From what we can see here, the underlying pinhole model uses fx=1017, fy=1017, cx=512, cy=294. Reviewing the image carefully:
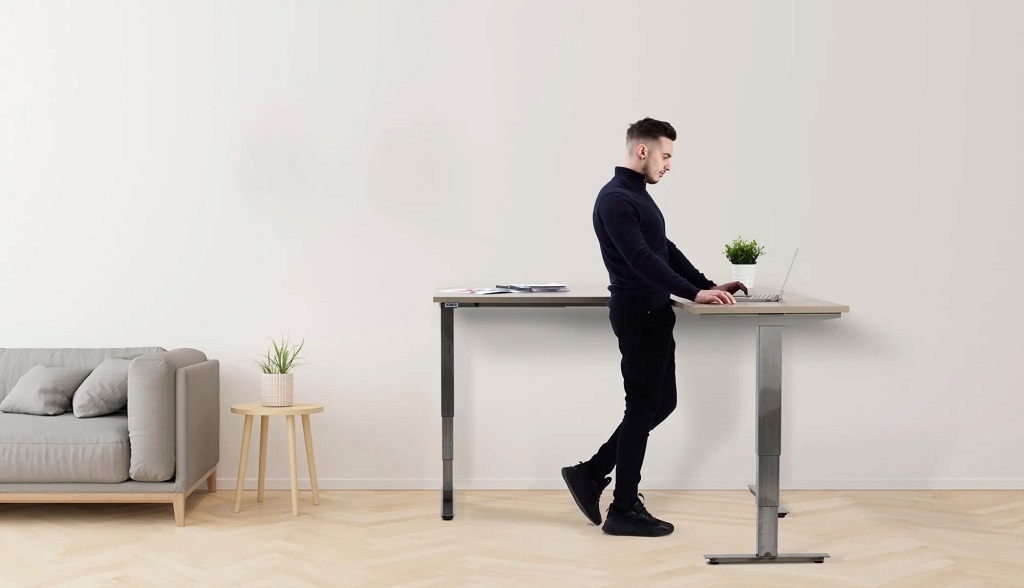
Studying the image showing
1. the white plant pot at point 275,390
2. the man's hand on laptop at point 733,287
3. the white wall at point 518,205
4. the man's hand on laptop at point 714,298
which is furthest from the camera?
the white wall at point 518,205

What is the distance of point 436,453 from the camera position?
4.54 m

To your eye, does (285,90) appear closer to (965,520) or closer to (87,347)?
(87,347)

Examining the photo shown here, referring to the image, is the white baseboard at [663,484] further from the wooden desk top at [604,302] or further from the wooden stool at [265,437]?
the wooden desk top at [604,302]

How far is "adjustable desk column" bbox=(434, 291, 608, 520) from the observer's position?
12.5 ft

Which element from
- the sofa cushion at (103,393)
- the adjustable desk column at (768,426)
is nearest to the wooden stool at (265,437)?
the sofa cushion at (103,393)

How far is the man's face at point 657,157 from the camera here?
12.0 ft

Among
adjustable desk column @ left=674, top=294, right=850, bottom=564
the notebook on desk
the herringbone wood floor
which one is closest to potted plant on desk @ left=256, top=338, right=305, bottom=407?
the herringbone wood floor

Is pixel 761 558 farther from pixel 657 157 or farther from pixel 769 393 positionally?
pixel 657 157

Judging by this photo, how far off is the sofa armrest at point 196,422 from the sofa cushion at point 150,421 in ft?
0.12

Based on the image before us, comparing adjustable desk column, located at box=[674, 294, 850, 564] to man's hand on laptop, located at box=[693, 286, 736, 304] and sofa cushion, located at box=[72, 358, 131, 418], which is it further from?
sofa cushion, located at box=[72, 358, 131, 418]

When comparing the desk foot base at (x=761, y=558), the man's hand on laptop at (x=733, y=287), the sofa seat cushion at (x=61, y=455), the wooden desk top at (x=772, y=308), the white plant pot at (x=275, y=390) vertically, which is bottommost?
the desk foot base at (x=761, y=558)

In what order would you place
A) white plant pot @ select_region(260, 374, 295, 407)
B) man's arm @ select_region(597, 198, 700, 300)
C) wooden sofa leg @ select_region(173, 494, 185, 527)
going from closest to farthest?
man's arm @ select_region(597, 198, 700, 300) < wooden sofa leg @ select_region(173, 494, 185, 527) < white plant pot @ select_region(260, 374, 295, 407)

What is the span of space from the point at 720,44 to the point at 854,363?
1.53 metres

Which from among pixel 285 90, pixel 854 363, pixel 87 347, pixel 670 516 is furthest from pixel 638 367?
pixel 87 347
